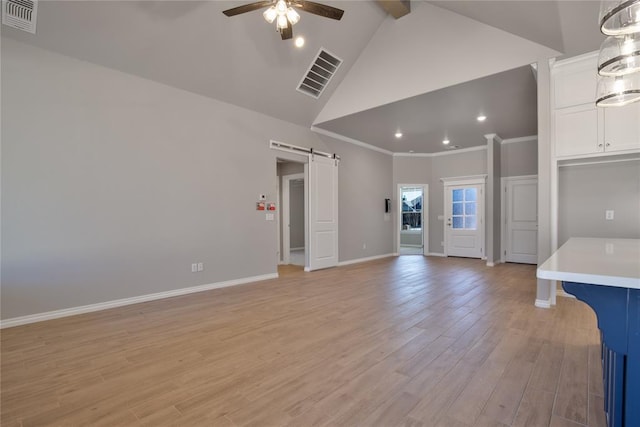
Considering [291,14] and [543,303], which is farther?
[543,303]

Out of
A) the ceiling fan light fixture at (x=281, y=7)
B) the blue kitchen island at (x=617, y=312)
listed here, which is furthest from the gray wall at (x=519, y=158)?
the blue kitchen island at (x=617, y=312)

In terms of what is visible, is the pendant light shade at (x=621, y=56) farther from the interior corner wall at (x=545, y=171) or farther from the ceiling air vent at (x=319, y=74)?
the ceiling air vent at (x=319, y=74)

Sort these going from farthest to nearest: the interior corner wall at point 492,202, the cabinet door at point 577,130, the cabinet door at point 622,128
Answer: the interior corner wall at point 492,202
the cabinet door at point 577,130
the cabinet door at point 622,128

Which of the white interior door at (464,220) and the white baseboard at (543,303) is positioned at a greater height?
the white interior door at (464,220)

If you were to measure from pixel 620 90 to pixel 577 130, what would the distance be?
1.85 m

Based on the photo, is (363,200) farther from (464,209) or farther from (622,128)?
(622,128)

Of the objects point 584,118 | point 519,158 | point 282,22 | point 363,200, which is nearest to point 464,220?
point 519,158

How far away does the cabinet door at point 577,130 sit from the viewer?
11.6 feet

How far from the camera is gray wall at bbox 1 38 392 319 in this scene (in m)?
3.21

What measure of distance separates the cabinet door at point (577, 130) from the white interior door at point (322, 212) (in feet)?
12.8

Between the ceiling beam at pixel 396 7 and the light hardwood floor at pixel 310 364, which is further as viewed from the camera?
the ceiling beam at pixel 396 7

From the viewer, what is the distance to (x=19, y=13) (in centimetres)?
300

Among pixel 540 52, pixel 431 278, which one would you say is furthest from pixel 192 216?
pixel 540 52

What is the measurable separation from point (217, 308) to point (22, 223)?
7.16 ft
